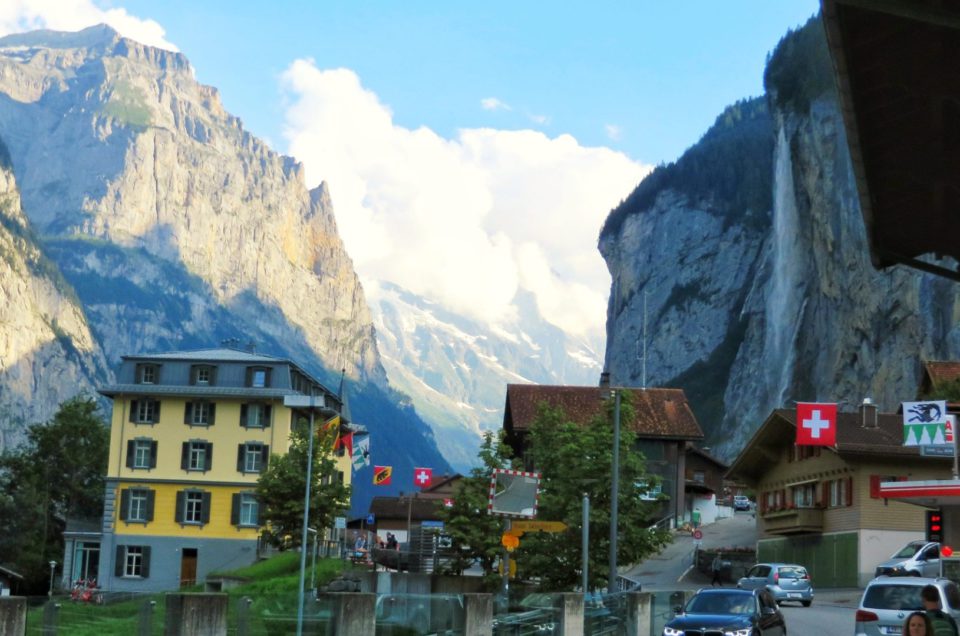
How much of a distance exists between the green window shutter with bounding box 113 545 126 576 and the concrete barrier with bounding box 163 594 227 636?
5576 centimetres

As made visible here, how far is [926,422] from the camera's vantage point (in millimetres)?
39094

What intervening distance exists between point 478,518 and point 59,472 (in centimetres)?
4882

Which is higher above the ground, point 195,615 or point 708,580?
point 195,615

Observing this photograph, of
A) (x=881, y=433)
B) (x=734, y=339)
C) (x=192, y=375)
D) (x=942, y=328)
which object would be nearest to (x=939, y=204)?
(x=881, y=433)

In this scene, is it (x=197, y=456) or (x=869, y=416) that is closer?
(x=869, y=416)

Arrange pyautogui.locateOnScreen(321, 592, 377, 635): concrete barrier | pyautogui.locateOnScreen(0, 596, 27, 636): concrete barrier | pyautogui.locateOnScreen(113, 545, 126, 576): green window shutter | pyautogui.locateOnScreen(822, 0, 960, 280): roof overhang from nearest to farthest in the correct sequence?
pyautogui.locateOnScreen(822, 0, 960, 280): roof overhang
pyautogui.locateOnScreen(0, 596, 27, 636): concrete barrier
pyautogui.locateOnScreen(321, 592, 377, 635): concrete barrier
pyautogui.locateOnScreen(113, 545, 126, 576): green window shutter

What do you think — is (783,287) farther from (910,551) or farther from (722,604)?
(722,604)

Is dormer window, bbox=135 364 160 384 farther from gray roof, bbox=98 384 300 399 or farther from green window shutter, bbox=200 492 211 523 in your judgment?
green window shutter, bbox=200 492 211 523

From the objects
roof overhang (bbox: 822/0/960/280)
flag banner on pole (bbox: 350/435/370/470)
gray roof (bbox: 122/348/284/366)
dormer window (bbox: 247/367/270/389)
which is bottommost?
flag banner on pole (bbox: 350/435/370/470)

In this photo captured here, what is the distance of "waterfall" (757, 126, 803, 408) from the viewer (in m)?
125

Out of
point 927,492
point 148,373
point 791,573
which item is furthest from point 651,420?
point 927,492

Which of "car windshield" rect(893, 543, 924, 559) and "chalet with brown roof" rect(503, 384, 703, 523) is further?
"chalet with brown roof" rect(503, 384, 703, 523)

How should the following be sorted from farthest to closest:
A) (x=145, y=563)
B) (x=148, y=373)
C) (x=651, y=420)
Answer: (x=651, y=420) < (x=148, y=373) < (x=145, y=563)

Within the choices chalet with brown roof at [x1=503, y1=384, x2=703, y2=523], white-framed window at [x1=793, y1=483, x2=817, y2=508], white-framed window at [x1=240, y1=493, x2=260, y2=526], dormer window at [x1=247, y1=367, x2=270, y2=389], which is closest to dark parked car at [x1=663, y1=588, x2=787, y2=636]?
white-framed window at [x1=793, y1=483, x2=817, y2=508]
